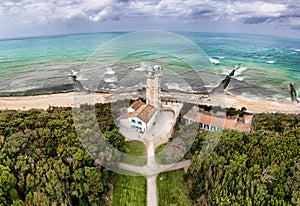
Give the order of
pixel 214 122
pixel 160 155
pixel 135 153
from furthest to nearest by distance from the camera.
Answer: pixel 214 122
pixel 135 153
pixel 160 155

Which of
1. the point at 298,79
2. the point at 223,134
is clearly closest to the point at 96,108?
the point at 223,134

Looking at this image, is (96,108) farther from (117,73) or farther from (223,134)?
(117,73)

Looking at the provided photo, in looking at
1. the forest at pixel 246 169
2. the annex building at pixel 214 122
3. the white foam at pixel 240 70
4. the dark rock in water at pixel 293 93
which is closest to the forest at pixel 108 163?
the forest at pixel 246 169

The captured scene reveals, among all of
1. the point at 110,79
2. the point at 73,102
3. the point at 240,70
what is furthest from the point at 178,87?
the point at 240,70

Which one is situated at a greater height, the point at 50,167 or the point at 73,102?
the point at 50,167

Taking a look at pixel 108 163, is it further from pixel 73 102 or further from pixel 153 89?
pixel 73 102

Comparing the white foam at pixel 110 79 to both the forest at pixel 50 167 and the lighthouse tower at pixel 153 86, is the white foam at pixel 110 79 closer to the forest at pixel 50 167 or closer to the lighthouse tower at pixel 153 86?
the lighthouse tower at pixel 153 86
